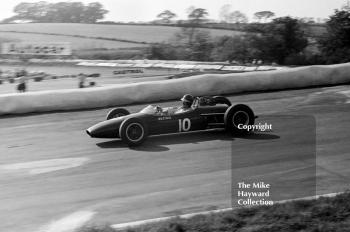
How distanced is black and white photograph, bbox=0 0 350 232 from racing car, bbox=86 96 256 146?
0.8 inches

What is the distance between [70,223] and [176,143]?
13.0 feet

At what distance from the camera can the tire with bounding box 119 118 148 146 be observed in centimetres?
912

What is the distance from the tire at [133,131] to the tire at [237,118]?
1650 mm

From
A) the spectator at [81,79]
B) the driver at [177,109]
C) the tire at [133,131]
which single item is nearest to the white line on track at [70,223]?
the tire at [133,131]

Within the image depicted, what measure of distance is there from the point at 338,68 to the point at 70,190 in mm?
11982

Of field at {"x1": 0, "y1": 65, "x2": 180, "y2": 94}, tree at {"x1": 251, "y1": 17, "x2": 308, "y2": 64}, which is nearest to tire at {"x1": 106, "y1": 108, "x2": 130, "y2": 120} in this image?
field at {"x1": 0, "y1": 65, "x2": 180, "y2": 94}

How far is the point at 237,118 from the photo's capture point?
9.63m

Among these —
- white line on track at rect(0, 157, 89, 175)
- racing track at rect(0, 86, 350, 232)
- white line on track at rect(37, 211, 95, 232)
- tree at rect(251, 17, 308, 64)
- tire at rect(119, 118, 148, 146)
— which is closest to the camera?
white line on track at rect(37, 211, 95, 232)

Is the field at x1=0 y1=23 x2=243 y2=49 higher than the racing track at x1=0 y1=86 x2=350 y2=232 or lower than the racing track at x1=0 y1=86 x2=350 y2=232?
higher

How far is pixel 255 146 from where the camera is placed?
8.85 meters

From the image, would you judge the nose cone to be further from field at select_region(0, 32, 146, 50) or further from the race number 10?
field at select_region(0, 32, 146, 50)

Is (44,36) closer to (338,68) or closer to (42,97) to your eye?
(42,97)

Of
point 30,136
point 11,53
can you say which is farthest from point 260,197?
point 11,53

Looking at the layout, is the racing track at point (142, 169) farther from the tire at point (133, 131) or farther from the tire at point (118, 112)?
the tire at point (118, 112)
